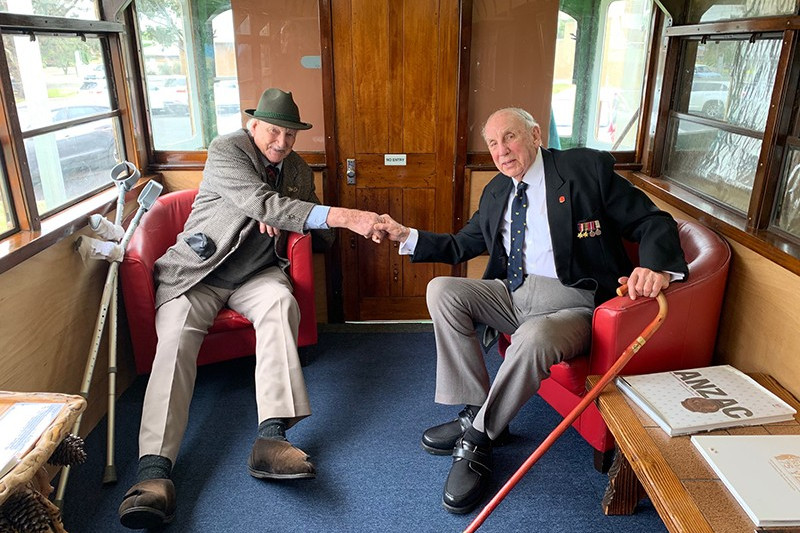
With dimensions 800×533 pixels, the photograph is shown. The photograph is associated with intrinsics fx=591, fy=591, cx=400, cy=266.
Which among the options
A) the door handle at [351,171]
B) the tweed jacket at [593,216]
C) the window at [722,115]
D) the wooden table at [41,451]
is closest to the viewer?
the wooden table at [41,451]

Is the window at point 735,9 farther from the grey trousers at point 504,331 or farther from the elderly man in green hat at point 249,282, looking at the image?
the elderly man in green hat at point 249,282

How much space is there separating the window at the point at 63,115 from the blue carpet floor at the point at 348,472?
105 centimetres

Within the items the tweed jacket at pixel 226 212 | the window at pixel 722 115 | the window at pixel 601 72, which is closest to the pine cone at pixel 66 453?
the tweed jacket at pixel 226 212

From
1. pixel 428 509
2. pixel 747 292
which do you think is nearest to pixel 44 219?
pixel 428 509

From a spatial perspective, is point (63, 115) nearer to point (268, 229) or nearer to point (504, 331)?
point (268, 229)

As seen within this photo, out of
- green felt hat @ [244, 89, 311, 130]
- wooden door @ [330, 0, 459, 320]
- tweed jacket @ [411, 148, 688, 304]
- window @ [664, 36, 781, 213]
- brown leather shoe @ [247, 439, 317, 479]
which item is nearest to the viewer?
brown leather shoe @ [247, 439, 317, 479]

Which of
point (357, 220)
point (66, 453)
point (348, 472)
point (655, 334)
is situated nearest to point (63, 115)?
point (357, 220)

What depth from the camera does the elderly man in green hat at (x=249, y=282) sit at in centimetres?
226

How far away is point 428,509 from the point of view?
2141 mm

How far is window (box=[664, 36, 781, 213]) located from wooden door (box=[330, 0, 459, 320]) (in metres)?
1.21

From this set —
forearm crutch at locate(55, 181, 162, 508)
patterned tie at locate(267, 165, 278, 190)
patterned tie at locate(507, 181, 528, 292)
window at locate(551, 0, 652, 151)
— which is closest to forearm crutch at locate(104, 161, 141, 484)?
forearm crutch at locate(55, 181, 162, 508)

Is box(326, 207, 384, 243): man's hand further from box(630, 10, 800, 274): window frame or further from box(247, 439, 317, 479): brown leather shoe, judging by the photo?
box(630, 10, 800, 274): window frame

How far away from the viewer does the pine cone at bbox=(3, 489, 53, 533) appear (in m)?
1.39

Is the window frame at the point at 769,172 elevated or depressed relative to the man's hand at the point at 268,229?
elevated
